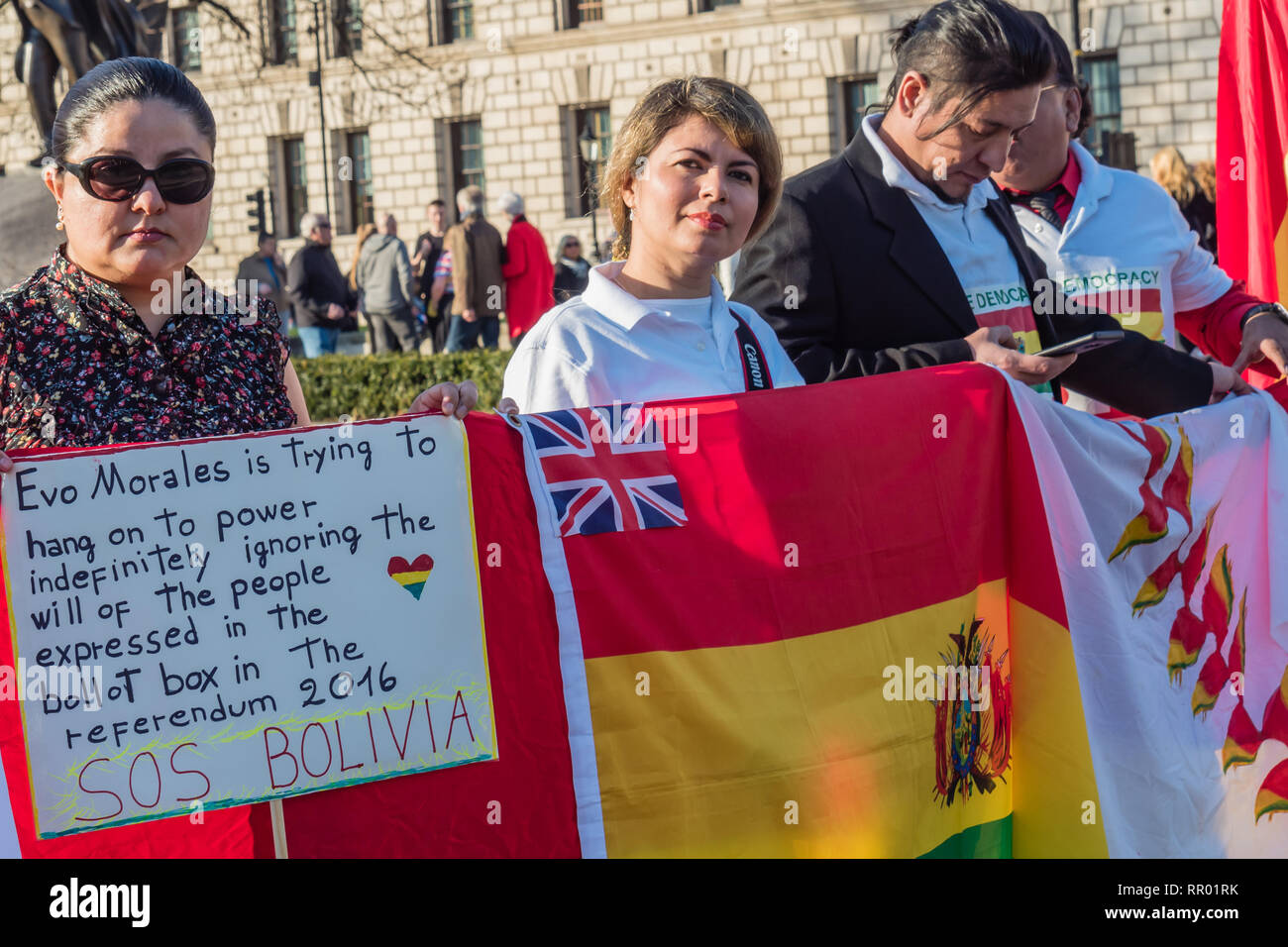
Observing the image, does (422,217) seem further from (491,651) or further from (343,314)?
(491,651)

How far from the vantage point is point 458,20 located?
107 feet

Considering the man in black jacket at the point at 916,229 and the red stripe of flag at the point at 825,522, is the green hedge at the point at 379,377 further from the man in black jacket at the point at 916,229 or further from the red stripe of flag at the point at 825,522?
the red stripe of flag at the point at 825,522

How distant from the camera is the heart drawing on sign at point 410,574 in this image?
8.39ft

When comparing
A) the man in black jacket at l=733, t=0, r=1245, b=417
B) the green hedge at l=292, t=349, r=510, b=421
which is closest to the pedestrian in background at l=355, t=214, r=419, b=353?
the green hedge at l=292, t=349, r=510, b=421

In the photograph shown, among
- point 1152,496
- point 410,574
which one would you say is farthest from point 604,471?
point 1152,496

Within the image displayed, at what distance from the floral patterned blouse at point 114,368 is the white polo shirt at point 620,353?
51cm

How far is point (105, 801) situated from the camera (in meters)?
2.32

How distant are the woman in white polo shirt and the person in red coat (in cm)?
1260

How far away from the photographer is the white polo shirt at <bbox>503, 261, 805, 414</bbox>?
297 cm

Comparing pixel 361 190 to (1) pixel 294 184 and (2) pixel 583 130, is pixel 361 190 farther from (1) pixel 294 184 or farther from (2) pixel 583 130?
(2) pixel 583 130

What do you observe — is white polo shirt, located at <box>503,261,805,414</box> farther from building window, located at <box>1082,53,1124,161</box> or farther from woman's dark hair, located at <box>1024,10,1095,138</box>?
building window, located at <box>1082,53,1124,161</box>

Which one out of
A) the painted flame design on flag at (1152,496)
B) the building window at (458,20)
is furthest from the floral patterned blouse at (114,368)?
the building window at (458,20)
